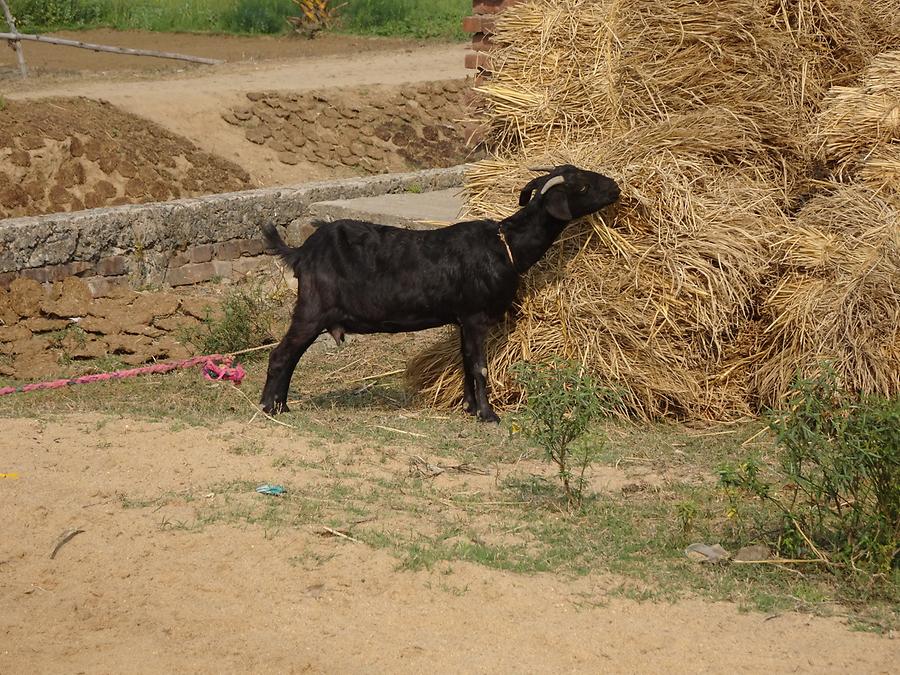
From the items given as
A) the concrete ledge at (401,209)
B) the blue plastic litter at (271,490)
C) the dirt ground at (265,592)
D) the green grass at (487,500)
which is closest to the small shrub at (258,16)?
the concrete ledge at (401,209)

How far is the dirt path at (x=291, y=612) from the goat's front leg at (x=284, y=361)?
2.20m

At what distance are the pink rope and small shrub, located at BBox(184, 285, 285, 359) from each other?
0.81ft

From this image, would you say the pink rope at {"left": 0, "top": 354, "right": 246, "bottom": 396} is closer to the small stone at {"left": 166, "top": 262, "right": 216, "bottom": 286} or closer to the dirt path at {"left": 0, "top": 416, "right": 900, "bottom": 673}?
the small stone at {"left": 166, "top": 262, "right": 216, "bottom": 286}

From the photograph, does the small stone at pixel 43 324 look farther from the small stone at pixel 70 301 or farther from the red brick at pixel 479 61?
the red brick at pixel 479 61

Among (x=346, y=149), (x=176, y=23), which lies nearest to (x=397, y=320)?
(x=346, y=149)

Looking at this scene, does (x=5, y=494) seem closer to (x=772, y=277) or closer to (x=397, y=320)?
(x=397, y=320)

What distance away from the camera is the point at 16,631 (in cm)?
464

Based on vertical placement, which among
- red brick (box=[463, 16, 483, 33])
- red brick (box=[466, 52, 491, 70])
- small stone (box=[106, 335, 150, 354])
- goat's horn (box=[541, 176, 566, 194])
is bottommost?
small stone (box=[106, 335, 150, 354])

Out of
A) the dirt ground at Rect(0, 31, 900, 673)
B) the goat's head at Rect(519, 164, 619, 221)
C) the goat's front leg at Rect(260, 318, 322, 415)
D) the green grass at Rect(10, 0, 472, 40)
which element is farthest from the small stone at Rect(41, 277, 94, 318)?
the green grass at Rect(10, 0, 472, 40)

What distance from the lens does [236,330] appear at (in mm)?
9633

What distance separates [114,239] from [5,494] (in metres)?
5.27

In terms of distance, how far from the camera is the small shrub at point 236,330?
9.63m

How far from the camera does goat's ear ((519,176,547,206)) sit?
7.70 m

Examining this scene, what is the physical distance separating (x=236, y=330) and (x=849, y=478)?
558 cm
